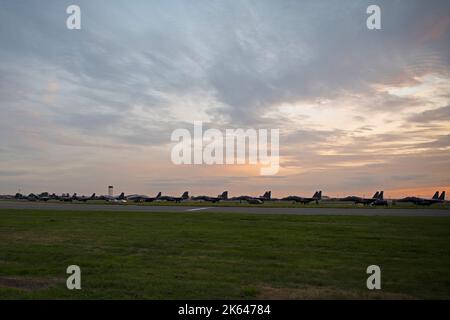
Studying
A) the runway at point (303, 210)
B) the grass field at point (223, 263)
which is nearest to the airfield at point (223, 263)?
the grass field at point (223, 263)

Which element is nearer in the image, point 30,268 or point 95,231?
point 30,268

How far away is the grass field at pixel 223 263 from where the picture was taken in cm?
978

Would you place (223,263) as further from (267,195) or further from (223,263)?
(267,195)

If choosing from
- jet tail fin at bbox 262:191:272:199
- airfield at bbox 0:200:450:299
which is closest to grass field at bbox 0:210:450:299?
airfield at bbox 0:200:450:299

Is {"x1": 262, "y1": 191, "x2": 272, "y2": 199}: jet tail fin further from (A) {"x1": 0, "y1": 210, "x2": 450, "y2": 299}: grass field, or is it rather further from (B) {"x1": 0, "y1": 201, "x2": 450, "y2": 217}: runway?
(A) {"x1": 0, "y1": 210, "x2": 450, "y2": 299}: grass field

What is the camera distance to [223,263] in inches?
520

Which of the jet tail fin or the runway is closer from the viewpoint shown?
the runway

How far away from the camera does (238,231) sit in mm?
22516

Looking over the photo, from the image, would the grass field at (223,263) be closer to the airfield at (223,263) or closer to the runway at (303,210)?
the airfield at (223,263)

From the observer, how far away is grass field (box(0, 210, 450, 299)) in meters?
9.78
